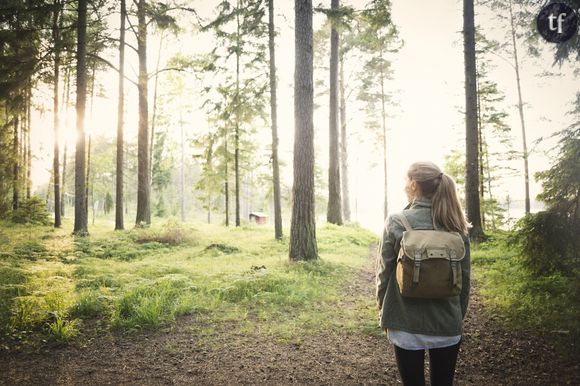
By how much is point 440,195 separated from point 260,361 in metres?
3.37

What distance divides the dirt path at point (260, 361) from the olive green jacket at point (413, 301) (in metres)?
2.06

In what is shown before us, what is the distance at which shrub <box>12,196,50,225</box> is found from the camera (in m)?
17.2

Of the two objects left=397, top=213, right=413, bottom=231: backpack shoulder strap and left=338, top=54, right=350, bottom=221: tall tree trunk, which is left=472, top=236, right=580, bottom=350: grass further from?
left=338, top=54, right=350, bottom=221: tall tree trunk

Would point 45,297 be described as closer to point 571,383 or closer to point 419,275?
point 419,275

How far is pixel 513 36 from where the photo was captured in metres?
22.5

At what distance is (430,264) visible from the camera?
7.07 ft

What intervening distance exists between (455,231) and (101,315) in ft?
19.2

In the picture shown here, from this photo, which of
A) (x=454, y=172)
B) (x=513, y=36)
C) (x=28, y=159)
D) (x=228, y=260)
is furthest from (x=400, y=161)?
(x=28, y=159)

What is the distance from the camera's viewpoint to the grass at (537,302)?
4434 millimetres

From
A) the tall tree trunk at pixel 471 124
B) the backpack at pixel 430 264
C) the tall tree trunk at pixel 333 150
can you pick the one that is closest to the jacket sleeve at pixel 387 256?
the backpack at pixel 430 264

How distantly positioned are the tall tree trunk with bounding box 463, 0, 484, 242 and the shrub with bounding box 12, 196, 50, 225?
833 inches

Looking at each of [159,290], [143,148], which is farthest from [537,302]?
[143,148]

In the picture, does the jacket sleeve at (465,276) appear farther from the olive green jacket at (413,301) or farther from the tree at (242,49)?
the tree at (242,49)

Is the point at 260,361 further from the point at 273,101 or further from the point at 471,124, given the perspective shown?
the point at 273,101
